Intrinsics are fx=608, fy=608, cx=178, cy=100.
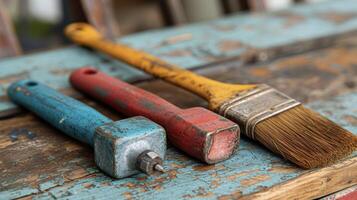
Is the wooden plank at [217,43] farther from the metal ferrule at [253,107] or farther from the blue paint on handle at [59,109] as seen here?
the metal ferrule at [253,107]

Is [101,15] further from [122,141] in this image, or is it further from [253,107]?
[122,141]

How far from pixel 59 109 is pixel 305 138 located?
46cm

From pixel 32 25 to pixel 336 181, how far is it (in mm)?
3023

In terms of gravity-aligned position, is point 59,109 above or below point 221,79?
above

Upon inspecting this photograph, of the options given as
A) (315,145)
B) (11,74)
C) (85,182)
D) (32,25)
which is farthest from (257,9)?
(32,25)

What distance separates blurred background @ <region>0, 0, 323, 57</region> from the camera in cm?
184

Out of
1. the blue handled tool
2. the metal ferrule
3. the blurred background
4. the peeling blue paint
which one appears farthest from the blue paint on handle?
the blurred background

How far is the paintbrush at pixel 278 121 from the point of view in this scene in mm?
1047

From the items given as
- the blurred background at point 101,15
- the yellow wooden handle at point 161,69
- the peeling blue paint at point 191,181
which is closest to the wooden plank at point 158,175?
the peeling blue paint at point 191,181

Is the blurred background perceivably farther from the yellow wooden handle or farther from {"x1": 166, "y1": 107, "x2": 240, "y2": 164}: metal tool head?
{"x1": 166, "y1": 107, "x2": 240, "y2": 164}: metal tool head

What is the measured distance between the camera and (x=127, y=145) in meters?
0.96

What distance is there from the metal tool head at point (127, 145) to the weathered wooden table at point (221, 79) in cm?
3

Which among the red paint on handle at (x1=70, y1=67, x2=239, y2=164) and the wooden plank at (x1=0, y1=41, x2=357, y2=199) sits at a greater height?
the red paint on handle at (x1=70, y1=67, x2=239, y2=164)

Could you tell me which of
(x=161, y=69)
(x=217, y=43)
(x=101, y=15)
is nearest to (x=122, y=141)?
(x=161, y=69)
